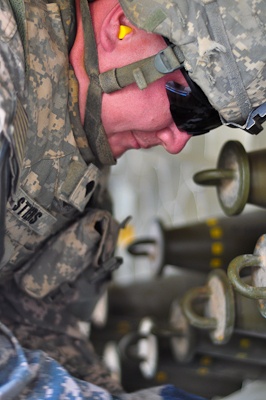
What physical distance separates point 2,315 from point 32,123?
45cm

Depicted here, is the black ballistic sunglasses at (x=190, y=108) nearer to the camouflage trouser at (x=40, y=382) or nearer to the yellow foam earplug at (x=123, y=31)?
the yellow foam earplug at (x=123, y=31)

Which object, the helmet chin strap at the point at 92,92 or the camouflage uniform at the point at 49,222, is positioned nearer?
the camouflage uniform at the point at 49,222

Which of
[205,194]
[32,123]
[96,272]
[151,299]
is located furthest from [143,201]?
[32,123]

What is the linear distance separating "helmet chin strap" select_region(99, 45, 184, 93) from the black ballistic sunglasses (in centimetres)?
3

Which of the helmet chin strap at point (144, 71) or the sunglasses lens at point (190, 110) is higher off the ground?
the helmet chin strap at point (144, 71)

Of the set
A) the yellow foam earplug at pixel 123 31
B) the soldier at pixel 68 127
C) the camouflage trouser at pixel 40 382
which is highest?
the yellow foam earplug at pixel 123 31

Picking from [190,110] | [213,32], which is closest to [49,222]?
[190,110]

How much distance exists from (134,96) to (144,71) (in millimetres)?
59

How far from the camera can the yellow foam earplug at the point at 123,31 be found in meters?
0.98

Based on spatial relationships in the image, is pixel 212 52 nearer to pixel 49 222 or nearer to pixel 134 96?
pixel 134 96

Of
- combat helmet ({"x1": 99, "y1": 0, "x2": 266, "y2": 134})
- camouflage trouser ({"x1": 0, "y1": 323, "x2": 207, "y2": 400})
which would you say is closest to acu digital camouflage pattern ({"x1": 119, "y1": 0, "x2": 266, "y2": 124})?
combat helmet ({"x1": 99, "y1": 0, "x2": 266, "y2": 134})

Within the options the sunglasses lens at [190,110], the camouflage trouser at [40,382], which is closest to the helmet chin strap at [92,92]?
the sunglasses lens at [190,110]

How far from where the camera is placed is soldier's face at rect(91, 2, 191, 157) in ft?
3.18

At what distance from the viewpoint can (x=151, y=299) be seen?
1615mm
